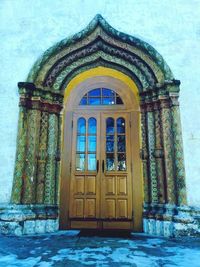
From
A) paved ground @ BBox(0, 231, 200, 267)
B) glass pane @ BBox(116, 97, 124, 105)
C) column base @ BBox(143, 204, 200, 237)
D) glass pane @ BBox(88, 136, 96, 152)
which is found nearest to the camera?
paved ground @ BBox(0, 231, 200, 267)

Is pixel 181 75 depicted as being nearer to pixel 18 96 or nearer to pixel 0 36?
pixel 18 96

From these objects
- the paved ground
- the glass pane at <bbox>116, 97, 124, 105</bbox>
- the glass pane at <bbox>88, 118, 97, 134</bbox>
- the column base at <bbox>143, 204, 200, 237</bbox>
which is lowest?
the paved ground

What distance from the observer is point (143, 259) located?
1985mm

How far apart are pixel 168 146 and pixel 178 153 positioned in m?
0.17

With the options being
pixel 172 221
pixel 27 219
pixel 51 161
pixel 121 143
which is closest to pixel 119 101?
pixel 121 143

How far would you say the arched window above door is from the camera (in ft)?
14.1

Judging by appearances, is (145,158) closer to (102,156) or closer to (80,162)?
(102,156)

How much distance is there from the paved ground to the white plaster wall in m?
1.21

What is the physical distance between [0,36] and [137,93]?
102 inches

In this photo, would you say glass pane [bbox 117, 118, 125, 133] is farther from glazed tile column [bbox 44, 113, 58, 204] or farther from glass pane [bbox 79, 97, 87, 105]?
glazed tile column [bbox 44, 113, 58, 204]

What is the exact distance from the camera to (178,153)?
3436 millimetres

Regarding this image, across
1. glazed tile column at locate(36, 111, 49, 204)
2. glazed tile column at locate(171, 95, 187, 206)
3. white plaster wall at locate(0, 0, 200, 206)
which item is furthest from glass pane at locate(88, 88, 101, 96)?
glazed tile column at locate(171, 95, 187, 206)

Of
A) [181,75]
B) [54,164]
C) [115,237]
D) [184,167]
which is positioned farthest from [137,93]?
[115,237]

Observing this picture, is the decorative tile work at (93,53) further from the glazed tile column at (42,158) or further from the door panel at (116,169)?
the door panel at (116,169)
